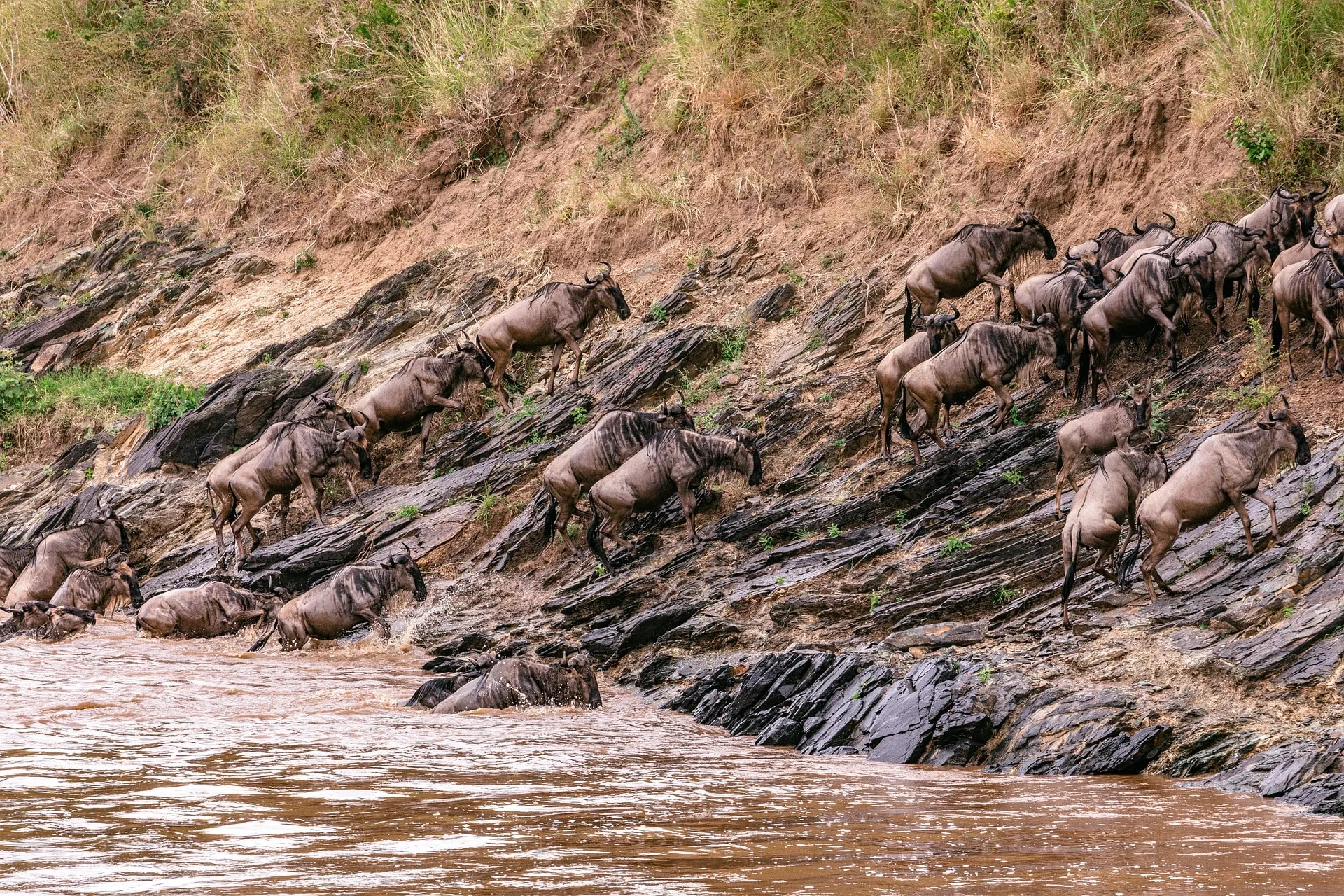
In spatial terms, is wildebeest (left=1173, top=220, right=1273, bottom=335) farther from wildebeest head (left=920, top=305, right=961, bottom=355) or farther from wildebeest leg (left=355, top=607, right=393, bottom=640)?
wildebeest leg (left=355, top=607, right=393, bottom=640)

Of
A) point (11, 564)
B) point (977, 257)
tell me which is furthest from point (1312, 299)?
point (11, 564)

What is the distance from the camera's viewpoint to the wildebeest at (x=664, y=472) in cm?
1307

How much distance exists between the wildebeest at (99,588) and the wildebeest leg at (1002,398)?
983 cm

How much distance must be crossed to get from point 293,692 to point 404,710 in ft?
4.54

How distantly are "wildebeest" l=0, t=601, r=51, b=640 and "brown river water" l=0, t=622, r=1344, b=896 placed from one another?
5.48 meters

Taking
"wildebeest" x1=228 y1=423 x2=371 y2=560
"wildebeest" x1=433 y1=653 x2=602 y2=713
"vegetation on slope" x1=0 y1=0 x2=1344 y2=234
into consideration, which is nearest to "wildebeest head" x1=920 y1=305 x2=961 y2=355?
"vegetation on slope" x1=0 y1=0 x2=1344 y2=234

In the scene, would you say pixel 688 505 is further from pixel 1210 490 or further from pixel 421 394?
pixel 421 394

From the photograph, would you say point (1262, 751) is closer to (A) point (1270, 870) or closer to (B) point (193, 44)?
(A) point (1270, 870)

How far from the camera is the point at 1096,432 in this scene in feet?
34.7

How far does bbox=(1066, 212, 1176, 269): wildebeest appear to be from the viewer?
45.1 ft

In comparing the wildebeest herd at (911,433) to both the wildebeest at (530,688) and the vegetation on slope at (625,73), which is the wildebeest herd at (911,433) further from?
the vegetation on slope at (625,73)

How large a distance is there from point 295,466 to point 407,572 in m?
3.53

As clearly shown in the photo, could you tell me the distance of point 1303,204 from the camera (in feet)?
40.9

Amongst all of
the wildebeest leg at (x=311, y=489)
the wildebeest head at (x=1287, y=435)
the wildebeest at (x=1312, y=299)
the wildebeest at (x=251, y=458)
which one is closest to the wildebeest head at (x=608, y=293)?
the wildebeest at (x=251, y=458)
